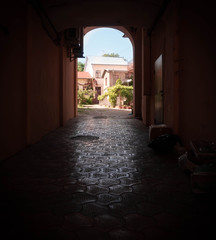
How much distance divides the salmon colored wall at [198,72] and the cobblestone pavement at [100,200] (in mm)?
758

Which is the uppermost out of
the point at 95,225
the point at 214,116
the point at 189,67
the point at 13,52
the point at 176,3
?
the point at 176,3

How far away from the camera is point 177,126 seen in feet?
15.3

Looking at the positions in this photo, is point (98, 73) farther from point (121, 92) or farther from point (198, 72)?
point (198, 72)

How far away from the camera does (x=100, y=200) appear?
238 cm

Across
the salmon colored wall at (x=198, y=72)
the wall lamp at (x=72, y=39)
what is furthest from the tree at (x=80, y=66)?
the salmon colored wall at (x=198, y=72)

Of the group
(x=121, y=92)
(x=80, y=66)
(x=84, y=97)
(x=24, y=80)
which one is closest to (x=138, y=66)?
(x=24, y=80)

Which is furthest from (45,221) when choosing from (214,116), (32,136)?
(32,136)

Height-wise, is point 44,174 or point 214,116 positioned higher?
point 214,116

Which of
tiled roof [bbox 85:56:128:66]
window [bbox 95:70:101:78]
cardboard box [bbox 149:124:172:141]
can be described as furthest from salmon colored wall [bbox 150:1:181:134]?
tiled roof [bbox 85:56:128:66]

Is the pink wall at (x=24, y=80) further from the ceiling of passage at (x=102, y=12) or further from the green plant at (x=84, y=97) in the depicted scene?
the green plant at (x=84, y=97)

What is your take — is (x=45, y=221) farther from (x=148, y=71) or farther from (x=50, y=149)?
(x=148, y=71)

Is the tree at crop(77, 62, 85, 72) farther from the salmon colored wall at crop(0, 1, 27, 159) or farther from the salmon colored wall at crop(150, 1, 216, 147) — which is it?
the salmon colored wall at crop(0, 1, 27, 159)

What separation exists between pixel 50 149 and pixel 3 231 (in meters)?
3.03

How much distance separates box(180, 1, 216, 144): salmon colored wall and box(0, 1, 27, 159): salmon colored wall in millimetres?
3137
